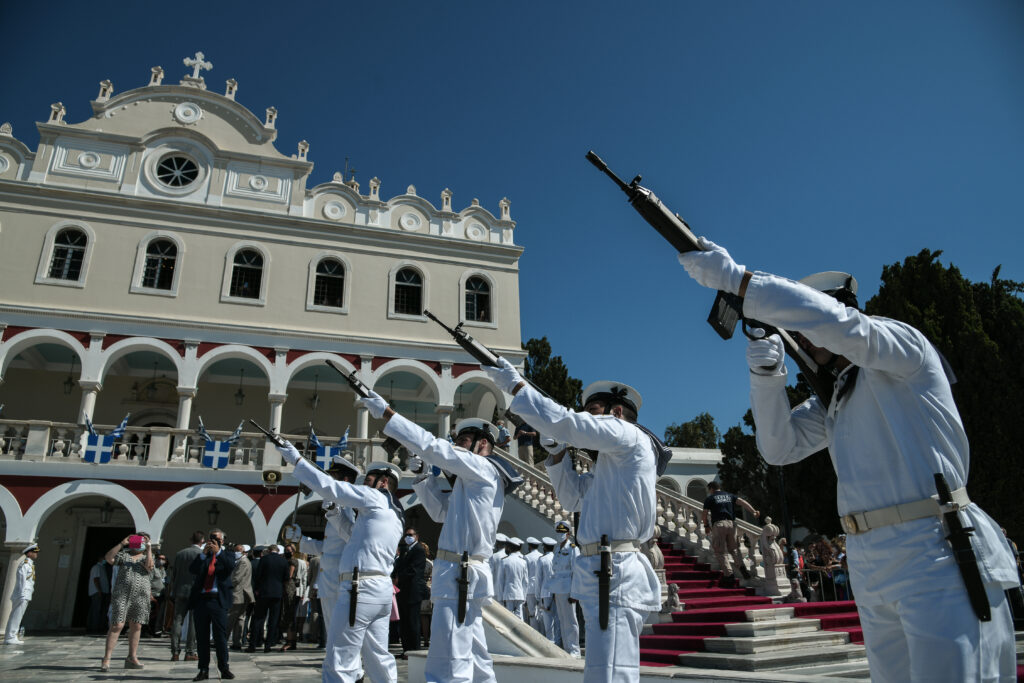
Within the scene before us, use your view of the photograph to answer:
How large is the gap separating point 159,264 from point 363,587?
18356 millimetres

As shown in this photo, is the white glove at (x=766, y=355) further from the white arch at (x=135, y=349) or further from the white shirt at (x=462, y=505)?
the white arch at (x=135, y=349)

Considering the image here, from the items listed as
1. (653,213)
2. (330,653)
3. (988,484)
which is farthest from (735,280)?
(988,484)

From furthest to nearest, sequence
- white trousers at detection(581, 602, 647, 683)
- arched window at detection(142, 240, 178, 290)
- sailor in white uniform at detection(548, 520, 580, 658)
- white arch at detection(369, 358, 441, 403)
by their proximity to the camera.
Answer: white arch at detection(369, 358, 441, 403) → arched window at detection(142, 240, 178, 290) → sailor in white uniform at detection(548, 520, 580, 658) → white trousers at detection(581, 602, 647, 683)

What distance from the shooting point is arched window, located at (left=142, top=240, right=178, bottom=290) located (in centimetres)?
2077

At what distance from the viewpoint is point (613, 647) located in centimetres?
382

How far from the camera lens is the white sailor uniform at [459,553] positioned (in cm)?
524

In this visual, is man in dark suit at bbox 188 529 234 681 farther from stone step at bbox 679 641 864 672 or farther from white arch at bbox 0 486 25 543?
white arch at bbox 0 486 25 543

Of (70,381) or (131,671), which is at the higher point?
(70,381)

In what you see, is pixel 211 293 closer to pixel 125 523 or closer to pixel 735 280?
pixel 125 523

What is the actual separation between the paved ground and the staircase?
3.51 meters

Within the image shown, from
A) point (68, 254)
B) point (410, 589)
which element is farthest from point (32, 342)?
point (410, 589)

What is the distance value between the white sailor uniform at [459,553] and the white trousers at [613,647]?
1689 mm

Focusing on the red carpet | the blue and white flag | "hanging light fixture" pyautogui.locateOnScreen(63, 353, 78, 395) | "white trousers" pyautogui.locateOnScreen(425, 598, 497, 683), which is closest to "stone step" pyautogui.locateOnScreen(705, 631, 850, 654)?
the red carpet

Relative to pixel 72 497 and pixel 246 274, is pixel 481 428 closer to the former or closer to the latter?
pixel 72 497
